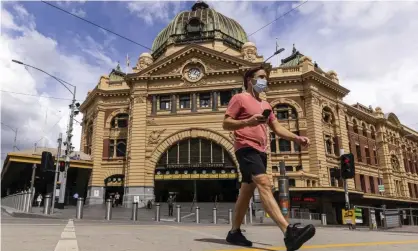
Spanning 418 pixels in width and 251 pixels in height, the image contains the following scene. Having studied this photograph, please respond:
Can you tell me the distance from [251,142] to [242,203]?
33.4 inches

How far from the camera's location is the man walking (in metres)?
4.19

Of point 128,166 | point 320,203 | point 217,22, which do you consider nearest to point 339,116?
point 320,203

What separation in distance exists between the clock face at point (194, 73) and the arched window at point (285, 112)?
8928 mm

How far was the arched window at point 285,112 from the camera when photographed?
120 ft

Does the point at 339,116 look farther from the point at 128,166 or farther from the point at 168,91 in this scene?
the point at 128,166

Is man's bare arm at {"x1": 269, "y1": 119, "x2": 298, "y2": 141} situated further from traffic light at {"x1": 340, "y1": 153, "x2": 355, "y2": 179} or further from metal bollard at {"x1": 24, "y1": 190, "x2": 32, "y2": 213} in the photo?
metal bollard at {"x1": 24, "y1": 190, "x2": 32, "y2": 213}

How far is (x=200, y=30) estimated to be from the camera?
141 ft

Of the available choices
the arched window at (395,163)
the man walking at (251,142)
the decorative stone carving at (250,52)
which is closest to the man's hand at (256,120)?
the man walking at (251,142)

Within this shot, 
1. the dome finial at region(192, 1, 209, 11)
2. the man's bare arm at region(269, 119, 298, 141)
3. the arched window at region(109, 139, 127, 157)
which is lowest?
the man's bare arm at region(269, 119, 298, 141)

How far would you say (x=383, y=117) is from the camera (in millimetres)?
49812

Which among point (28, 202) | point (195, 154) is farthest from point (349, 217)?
point (195, 154)

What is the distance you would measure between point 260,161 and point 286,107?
33.7m

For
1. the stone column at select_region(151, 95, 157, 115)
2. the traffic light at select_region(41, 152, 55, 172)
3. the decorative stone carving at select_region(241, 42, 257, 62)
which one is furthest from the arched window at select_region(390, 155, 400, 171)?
the traffic light at select_region(41, 152, 55, 172)

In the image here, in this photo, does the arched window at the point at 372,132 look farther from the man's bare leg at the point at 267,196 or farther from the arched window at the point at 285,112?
the man's bare leg at the point at 267,196
